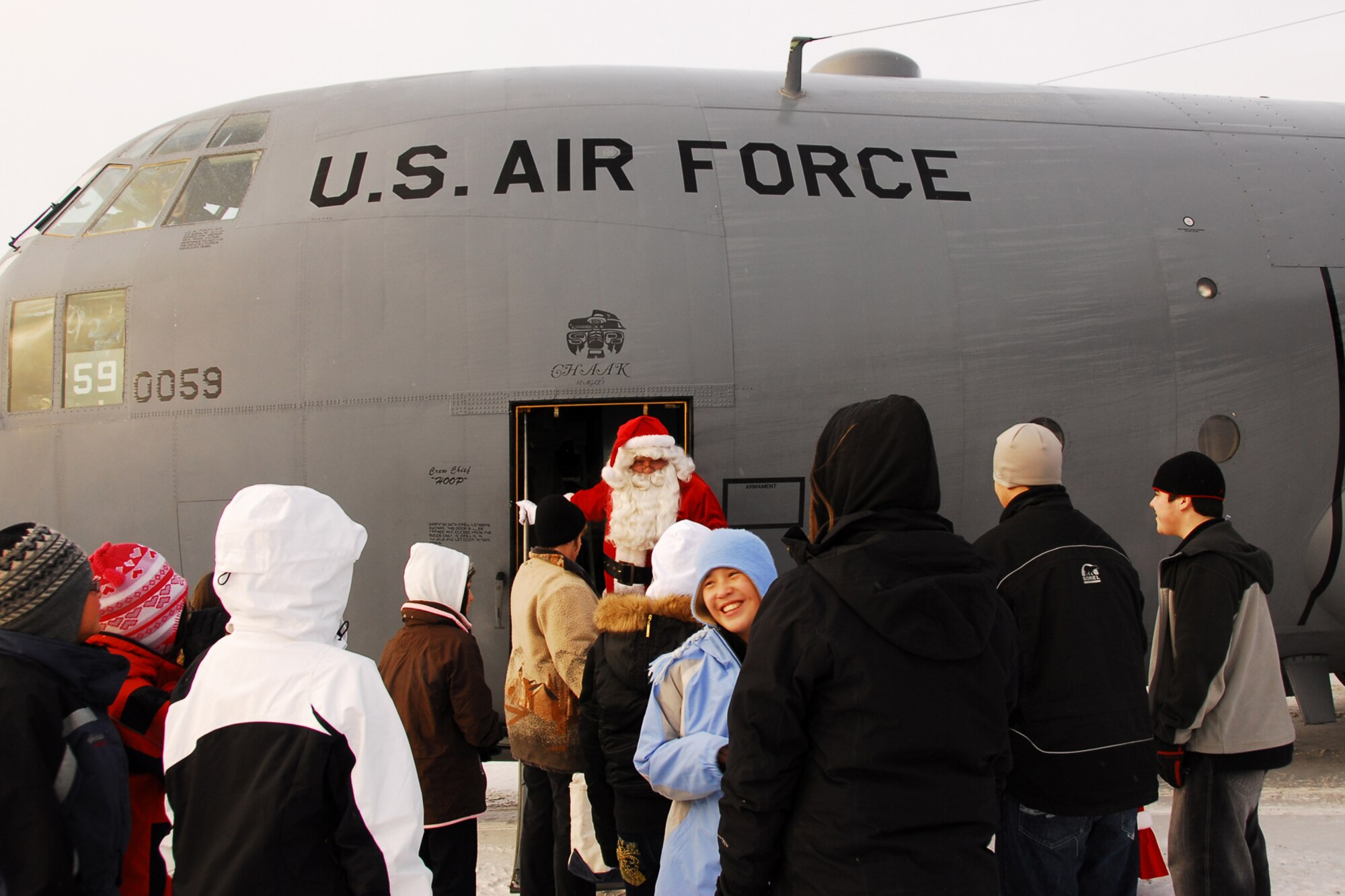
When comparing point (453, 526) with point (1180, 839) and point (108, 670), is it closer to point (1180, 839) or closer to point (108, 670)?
point (108, 670)

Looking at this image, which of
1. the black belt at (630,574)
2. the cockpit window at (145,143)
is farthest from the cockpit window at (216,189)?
the black belt at (630,574)

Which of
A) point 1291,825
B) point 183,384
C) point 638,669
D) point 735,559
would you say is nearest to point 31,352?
point 183,384

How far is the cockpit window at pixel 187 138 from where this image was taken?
6457mm

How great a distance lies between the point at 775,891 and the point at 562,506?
7.01 ft

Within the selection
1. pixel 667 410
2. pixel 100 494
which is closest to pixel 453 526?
pixel 667 410

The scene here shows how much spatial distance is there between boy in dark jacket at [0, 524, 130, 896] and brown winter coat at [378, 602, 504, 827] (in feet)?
5.21

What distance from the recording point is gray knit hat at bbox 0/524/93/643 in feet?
7.39

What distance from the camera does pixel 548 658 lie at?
3.95 metres

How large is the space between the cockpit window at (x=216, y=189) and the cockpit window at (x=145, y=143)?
2.08ft

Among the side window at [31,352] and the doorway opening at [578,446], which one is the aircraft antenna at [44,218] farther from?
the doorway opening at [578,446]

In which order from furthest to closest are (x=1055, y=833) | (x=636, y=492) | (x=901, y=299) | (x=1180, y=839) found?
1. (x=901, y=299)
2. (x=636, y=492)
3. (x=1180, y=839)
4. (x=1055, y=833)

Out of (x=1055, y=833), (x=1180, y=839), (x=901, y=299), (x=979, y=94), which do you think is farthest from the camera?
(x=979, y=94)

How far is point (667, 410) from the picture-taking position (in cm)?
627

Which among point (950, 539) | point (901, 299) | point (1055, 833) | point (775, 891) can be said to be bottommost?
point (1055, 833)
